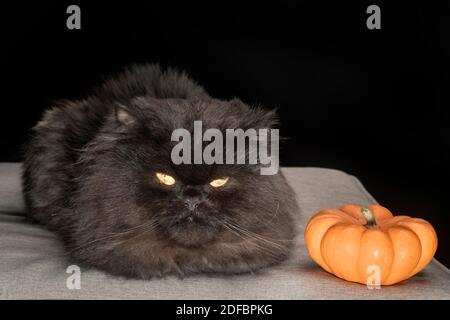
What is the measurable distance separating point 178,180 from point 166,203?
0.33 feet

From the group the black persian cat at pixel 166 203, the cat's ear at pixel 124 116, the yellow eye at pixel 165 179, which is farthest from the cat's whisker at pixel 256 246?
the cat's ear at pixel 124 116

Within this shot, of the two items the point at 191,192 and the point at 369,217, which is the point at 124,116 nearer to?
the point at 191,192

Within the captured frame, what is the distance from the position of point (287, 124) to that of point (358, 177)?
28.1 inches

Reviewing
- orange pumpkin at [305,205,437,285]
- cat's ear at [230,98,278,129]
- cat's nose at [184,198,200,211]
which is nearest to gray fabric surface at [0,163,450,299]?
orange pumpkin at [305,205,437,285]

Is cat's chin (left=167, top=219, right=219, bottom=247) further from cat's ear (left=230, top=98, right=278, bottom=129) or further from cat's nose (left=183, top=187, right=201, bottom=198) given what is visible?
cat's ear (left=230, top=98, right=278, bottom=129)

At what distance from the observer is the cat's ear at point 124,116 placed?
2.96 metres

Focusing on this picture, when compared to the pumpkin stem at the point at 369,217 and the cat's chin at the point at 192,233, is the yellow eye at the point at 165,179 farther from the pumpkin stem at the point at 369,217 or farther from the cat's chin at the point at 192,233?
the pumpkin stem at the point at 369,217

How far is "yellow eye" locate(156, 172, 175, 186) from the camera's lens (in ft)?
9.09

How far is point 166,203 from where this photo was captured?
2.77 meters

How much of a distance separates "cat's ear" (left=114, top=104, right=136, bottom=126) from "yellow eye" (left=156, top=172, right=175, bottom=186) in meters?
0.30

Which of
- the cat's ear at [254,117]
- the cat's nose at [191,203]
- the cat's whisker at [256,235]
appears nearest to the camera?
the cat's nose at [191,203]

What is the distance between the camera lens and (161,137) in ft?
9.34

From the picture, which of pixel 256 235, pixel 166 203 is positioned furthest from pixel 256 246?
pixel 166 203
